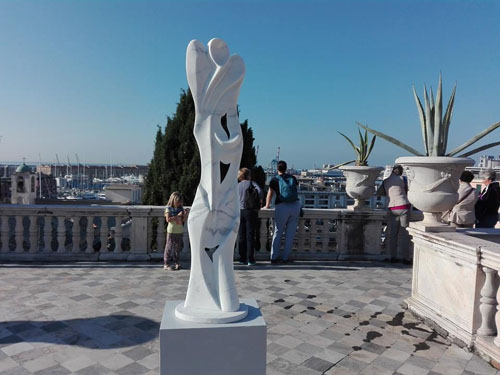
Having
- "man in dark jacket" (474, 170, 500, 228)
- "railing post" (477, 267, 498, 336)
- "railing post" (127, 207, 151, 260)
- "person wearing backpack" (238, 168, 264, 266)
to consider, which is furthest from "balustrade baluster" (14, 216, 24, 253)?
"man in dark jacket" (474, 170, 500, 228)

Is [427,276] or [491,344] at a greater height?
[427,276]

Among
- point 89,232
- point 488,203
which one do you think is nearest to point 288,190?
point 488,203

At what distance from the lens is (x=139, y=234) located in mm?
6941

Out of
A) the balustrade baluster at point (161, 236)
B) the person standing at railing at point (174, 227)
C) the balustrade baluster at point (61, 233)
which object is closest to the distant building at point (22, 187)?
the balustrade baluster at point (61, 233)

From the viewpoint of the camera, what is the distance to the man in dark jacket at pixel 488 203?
6516 mm

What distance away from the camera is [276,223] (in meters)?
6.78

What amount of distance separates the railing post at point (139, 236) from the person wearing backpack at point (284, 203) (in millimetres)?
2374

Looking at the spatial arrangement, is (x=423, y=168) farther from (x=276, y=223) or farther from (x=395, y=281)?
(x=276, y=223)

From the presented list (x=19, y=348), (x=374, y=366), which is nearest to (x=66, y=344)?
(x=19, y=348)

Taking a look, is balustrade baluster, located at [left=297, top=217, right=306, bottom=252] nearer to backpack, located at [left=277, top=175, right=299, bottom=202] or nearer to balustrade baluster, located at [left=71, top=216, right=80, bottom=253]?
backpack, located at [left=277, top=175, right=299, bottom=202]

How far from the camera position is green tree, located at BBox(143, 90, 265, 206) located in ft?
40.3

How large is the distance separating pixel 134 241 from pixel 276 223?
2.73 m

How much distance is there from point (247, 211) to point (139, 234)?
7.13 ft

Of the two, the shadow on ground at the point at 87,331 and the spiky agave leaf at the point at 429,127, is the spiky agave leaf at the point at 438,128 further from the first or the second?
the shadow on ground at the point at 87,331
